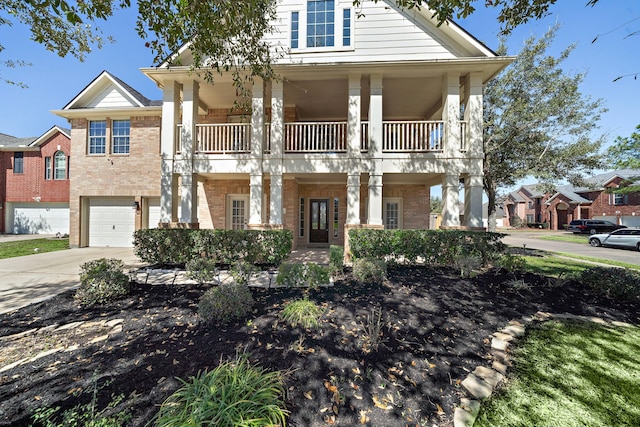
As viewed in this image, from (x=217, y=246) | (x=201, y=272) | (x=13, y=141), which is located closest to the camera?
(x=201, y=272)

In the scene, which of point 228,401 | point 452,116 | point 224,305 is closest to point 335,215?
point 452,116

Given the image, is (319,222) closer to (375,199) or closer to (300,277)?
(375,199)

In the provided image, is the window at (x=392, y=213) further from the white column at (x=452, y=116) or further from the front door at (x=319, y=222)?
the white column at (x=452, y=116)

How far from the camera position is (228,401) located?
6.92ft

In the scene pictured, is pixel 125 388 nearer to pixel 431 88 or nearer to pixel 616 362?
pixel 616 362

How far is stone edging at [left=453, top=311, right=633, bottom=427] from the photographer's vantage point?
2.31 m

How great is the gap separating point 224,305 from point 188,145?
260 inches

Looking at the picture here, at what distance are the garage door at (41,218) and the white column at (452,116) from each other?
22923mm

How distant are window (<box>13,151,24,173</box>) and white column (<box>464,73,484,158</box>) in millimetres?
26412

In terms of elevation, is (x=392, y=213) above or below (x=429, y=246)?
Result: above

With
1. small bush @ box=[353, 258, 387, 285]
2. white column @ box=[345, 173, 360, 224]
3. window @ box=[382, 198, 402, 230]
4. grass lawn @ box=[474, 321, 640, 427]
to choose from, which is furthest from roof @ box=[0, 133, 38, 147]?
grass lawn @ box=[474, 321, 640, 427]

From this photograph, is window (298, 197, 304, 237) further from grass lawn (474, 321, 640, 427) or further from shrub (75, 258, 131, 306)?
grass lawn (474, 321, 640, 427)

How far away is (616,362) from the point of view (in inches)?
123

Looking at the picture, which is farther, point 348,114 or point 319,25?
point 319,25
